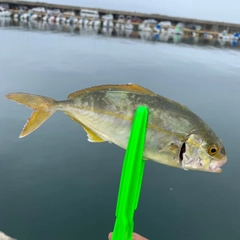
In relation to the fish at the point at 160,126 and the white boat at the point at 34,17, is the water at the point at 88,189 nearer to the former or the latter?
the fish at the point at 160,126

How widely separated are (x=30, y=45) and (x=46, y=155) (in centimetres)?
2071

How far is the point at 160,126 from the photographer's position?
71.1 inches

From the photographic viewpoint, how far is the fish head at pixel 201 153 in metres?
1.75

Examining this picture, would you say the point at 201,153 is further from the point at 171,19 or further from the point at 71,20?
the point at 171,19

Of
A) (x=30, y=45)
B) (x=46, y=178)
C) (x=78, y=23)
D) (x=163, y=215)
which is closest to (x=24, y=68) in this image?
(x=30, y=45)

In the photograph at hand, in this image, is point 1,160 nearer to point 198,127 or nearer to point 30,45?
point 198,127

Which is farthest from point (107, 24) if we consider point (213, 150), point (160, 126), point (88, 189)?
point (213, 150)

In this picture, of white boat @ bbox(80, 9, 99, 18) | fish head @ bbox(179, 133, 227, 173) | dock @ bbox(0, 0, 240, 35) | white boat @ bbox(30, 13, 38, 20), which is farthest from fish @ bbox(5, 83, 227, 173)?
dock @ bbox(0, 0, 240, 35)

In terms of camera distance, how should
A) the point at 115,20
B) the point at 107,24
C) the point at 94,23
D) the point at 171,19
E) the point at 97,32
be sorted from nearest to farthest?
the point at 97,32
the point at 94,23
the point at 107,24
the point at 115,20
the point at 171,19

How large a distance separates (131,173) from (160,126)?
39cm

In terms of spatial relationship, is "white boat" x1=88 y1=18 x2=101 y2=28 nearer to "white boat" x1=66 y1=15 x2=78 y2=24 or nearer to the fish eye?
"white boat" x1=66 y1=15 x2=78 y2=24

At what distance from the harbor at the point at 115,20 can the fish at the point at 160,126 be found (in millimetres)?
59213

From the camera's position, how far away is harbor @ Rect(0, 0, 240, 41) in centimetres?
5756

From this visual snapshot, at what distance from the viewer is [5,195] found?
6.55m
